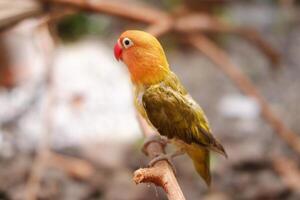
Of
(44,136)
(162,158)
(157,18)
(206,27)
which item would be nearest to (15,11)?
(44,136)

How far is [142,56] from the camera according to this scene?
1332 mm

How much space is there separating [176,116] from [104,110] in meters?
2.11

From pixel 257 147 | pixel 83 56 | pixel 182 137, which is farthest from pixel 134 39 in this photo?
pixel 83 56

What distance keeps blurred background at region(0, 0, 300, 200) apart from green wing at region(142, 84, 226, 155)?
97cm

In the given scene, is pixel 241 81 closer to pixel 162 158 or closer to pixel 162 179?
pixel 162 158

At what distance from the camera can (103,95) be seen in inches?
145

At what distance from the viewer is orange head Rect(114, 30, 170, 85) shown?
130 centimetres

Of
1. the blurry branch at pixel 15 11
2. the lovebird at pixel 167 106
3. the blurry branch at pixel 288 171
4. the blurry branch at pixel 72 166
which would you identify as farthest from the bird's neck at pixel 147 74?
the blurry branch at pixel 288 171

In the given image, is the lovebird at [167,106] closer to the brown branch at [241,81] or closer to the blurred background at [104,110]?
the blurred background at [104,110]

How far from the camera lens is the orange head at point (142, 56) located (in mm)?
1298

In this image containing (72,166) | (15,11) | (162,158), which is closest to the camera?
(162,158)

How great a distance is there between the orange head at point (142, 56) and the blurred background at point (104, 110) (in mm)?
978

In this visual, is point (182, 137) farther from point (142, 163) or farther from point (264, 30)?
point (264, 30)

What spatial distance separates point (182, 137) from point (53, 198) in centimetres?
133
